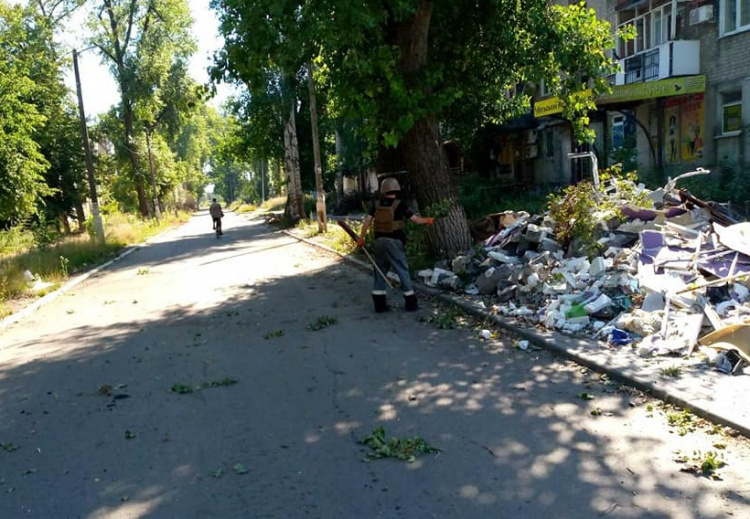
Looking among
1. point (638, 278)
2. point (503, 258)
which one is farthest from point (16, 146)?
point (638, 278)

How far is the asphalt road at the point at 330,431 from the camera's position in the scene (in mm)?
3568

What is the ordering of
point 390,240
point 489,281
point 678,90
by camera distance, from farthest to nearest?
point 678,90 → point 489,281 → point 390,240

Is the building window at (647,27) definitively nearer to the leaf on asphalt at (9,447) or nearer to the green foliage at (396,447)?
the green foliage at (396,447)

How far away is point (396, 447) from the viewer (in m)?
4.23

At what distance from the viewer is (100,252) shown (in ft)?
68.4

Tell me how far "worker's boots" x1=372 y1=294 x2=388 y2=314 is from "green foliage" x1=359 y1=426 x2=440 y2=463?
436 centimetres

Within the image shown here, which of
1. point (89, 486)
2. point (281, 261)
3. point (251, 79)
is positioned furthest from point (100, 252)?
point (89, 486)

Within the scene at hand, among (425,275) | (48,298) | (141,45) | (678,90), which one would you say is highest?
(141,45)

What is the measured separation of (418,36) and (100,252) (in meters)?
14.7

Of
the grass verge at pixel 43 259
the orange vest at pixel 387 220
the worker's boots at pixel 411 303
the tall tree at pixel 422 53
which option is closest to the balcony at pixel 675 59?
the tall tree at pixel 422 53

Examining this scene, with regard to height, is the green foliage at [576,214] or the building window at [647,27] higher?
the building window at [647,27]

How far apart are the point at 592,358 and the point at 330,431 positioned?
8.80 feet

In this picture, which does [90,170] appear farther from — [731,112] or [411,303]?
[731,112]

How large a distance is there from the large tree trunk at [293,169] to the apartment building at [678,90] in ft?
37.2
